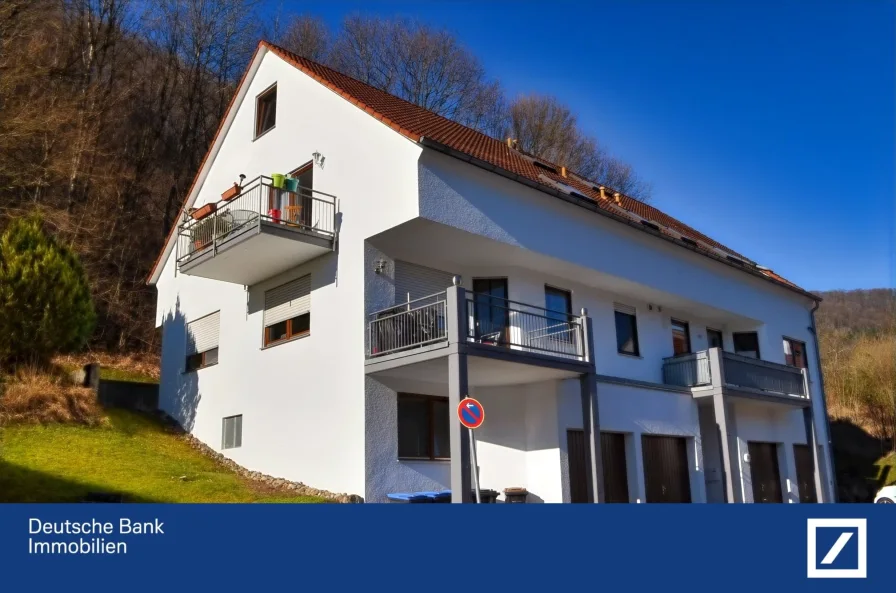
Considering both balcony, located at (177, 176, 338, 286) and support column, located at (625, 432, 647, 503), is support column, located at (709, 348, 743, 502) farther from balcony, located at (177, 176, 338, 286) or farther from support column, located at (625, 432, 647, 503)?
balcony, located at (177, 176, 338, 286)

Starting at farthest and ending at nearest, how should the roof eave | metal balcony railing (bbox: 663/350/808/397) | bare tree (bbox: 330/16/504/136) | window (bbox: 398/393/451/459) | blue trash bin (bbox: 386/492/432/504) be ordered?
1. bare tree (bbox: 330/16/504/136)
2. metal balcony railing (bbox: 663/350/808/397)
3. window (bbox: 398/393/451/459)
4. the roof eave
5. blue trash bin (bbox: 386/492/432/504)

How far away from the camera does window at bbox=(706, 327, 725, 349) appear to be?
936 inches

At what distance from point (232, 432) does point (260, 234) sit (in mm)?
5520

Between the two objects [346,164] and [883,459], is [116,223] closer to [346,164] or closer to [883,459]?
[346,164]

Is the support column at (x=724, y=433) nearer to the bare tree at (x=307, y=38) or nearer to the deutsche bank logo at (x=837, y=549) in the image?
the deutsche bank logo at (x=837, y=549)

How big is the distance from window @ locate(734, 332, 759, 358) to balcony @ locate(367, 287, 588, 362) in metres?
9.40

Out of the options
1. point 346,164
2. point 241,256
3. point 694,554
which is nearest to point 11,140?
point 241,256

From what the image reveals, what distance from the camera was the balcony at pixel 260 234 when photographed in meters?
15.8

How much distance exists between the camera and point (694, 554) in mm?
6578

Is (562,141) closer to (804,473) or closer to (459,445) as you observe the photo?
(804,473)

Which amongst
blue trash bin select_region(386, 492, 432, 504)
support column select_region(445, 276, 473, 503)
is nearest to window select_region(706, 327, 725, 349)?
support column select_region(445, 276, 473, 503)

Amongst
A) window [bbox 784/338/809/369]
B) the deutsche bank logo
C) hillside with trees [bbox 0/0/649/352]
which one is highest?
hillside with trees [bbox 0/0/649/352]

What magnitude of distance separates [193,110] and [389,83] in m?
9.06

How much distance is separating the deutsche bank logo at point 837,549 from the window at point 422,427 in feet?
31.7
